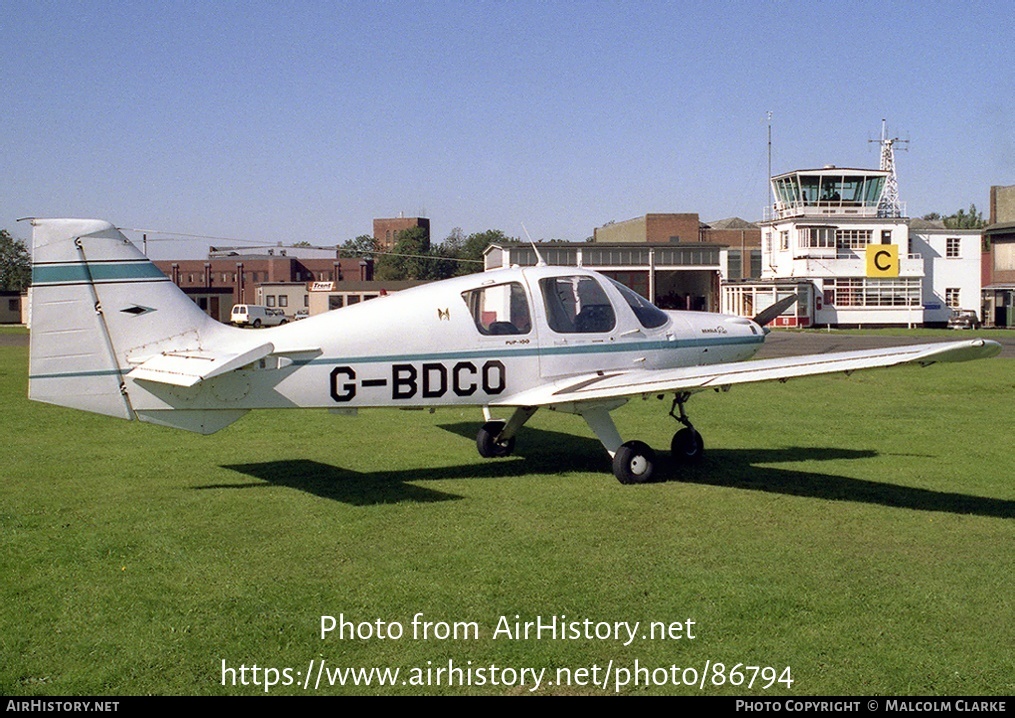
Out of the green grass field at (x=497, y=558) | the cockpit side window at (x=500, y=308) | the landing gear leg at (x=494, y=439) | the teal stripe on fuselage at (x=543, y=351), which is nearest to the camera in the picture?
the green grass field at (x=497, y=558)

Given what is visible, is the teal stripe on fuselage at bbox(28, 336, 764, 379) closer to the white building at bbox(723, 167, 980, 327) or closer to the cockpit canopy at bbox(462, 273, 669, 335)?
the cockpit canopy at bbox(462, 273, 669, 335)

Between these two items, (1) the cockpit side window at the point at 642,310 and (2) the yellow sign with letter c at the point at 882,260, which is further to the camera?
(2) the yellow sign with letter c at the point at 882,260

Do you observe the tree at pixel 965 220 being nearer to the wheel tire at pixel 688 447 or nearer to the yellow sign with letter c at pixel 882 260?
the yellow sign with letter c at pixel 882 260

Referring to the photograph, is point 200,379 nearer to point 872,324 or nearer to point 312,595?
point 312,595

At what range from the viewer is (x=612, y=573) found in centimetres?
731

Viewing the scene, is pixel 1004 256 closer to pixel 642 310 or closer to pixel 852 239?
pixel 852 239

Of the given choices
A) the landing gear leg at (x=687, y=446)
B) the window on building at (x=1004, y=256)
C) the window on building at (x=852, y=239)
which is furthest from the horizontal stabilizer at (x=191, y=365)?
the window on building at (x=1004, y=256)

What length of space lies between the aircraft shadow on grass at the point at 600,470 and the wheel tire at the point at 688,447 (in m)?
0.21

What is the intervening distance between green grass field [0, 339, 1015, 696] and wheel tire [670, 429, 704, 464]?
1.24 ft

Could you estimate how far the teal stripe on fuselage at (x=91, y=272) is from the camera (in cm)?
975

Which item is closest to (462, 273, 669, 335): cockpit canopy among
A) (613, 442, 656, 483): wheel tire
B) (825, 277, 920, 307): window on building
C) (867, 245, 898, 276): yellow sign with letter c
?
(613, 442, 656, 483): wheel tire

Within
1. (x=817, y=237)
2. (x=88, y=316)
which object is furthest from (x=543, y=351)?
(x=817, y=237)

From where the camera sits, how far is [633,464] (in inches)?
430

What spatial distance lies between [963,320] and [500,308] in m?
61.9
